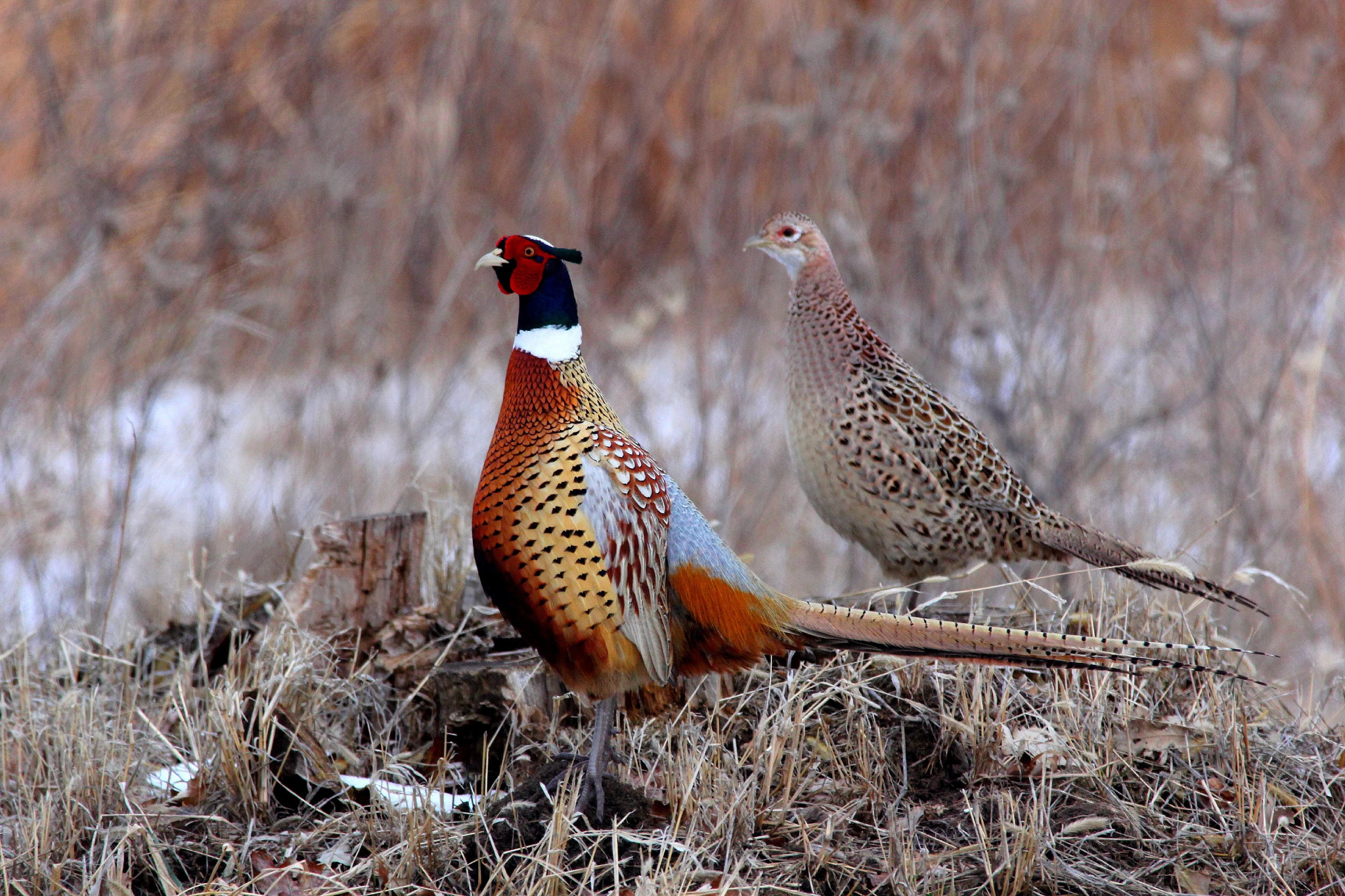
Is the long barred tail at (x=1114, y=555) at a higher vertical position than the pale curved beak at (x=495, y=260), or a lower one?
lower

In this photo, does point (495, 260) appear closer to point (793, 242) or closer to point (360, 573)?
point (360, 573)

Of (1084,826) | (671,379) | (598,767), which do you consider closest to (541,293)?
(598,767)

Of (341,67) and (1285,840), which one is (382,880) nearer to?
(1285,840)

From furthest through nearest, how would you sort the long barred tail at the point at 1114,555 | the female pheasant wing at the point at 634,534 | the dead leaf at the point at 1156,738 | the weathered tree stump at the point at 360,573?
1. the weathered tree stump at the point at 360,573
2. the long barred tail at the point at 1114,555
3. the dead leaf at the point at 1156,738
4. the female pheasant wing at the point at 634,534

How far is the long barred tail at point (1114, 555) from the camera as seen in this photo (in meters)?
2.96

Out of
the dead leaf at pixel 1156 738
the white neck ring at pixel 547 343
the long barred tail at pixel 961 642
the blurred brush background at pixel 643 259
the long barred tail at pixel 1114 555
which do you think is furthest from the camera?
the blurred brush background at pixel 643 259

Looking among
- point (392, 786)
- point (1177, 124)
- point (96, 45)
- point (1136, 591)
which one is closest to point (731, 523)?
point (1136, 591)

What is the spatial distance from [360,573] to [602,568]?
3.45ft

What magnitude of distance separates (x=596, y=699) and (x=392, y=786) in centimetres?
51

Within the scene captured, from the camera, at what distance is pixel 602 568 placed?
7.86 ft

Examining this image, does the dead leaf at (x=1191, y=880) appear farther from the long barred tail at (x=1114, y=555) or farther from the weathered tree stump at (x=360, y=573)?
the weathered tree stump at (x=360, y=573)

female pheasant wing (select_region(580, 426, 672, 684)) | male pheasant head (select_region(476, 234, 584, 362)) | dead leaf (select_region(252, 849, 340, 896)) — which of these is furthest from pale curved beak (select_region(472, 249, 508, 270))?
dead leaf (select_region(252, 849, 340, 896))

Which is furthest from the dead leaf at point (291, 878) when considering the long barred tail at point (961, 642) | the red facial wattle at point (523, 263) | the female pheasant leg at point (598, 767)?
the red facial wattle at point (523, 263)

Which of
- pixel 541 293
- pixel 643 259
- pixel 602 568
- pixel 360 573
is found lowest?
pixel 360 573
